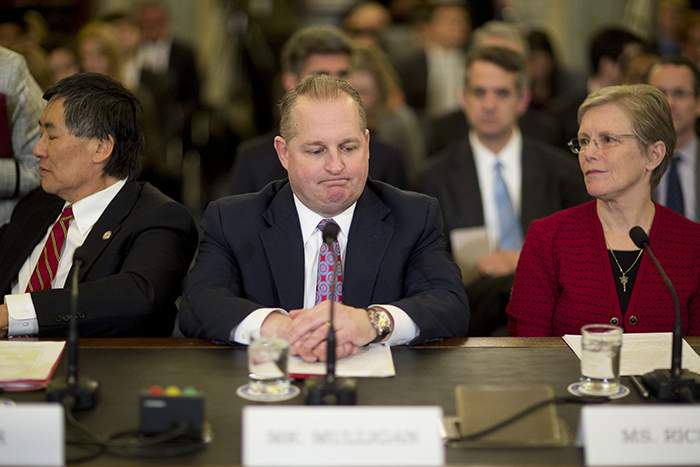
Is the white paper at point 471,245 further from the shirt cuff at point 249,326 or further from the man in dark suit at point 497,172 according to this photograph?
the shirt cuff at point 249,326

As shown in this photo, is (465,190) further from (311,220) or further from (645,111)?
(311,220)

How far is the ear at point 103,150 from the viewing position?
3.29 m

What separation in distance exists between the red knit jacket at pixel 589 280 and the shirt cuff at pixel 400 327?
0.56 m

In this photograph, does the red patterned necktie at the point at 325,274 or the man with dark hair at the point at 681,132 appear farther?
the man with dark hair at the point at 681,132

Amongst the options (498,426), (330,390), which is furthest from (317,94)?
(498,426)

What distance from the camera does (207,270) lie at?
2969mm

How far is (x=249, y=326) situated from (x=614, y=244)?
115 cm

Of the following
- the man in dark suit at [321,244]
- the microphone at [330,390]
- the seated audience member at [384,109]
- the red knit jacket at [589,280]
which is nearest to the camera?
the microphone at [330,390]

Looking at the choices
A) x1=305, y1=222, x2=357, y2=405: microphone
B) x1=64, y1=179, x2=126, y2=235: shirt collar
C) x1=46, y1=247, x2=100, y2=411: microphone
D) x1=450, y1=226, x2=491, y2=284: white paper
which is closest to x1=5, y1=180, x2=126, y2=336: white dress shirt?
x1=64, y1=179, x2=126, y2=235: shirt collar

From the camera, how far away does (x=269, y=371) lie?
2.38 m

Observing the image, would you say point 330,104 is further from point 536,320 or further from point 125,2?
point 125,2

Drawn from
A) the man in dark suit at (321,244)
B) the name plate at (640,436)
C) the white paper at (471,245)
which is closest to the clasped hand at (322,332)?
the man in dark suit at (321,244)

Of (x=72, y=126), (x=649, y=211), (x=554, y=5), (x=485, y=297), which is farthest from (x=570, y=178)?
(x=554, y=5)

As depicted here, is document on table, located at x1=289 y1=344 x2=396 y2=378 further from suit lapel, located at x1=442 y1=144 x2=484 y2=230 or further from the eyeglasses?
suit lapel, located at x1=442 y1=144 x2=484 y2=230
